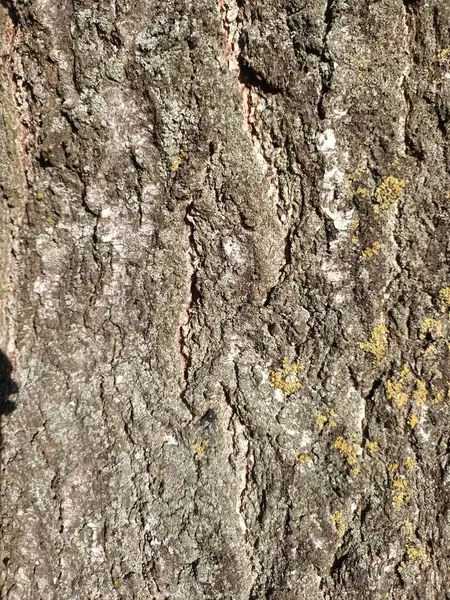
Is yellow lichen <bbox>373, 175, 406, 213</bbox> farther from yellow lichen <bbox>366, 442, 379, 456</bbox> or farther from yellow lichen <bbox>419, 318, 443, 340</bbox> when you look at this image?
yellow lichen <bbox>366, 442, 379, 456</bbox>

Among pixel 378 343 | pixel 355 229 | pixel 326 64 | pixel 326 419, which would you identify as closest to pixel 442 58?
pixel 326 64

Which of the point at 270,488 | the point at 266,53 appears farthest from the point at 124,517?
the point at 266,53

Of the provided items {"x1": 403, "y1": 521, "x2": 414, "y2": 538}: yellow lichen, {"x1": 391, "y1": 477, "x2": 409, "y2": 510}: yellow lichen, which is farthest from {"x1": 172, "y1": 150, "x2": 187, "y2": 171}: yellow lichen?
{"x1": 403, "y1": 521, "x2": 414, "y2": 538}: yellow lichen

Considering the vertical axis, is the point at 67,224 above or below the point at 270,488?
above

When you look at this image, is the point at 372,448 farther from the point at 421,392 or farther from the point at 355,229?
the point at 355,229

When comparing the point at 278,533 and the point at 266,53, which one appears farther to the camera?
the point at 278,533

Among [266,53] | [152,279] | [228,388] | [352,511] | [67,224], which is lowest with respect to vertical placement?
[352,511]

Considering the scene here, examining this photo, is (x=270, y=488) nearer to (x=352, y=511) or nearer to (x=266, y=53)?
(x=352, y=511)
